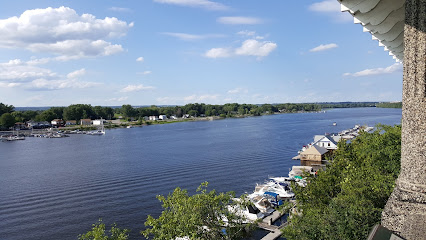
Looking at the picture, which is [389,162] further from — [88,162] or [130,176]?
[88,162]

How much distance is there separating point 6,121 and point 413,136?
143 metres

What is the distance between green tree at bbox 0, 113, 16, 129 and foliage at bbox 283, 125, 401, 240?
134m

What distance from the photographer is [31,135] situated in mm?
108500

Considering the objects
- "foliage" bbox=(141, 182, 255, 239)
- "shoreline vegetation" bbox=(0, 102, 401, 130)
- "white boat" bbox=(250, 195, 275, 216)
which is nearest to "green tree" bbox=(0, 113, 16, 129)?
"shoreline vegetation" bbox=(0, 102, 401, 130)

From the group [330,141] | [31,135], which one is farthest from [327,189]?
[31,135]

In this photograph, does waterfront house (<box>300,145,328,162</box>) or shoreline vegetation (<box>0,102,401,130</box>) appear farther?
shoreline vegetation (<box>0,102,401,130</box>)

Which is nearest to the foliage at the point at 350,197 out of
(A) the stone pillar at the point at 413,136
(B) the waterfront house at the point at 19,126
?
(A) the stone pillar at the point at 413,136

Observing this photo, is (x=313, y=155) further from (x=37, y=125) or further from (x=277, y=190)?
(x=37, y=125)

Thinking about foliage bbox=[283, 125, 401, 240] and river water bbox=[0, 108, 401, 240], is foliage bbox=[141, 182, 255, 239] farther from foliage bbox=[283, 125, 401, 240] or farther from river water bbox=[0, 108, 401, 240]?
river water bbox=[0, 108, 401, 240]

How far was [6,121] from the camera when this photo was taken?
120625mm

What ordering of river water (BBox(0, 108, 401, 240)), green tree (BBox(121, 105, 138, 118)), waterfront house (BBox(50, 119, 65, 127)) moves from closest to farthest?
1. river water (BBox(0, 108, 401, 240))
2. waterfront house (BBox(50, 119, 65, 127))
3. green tree (BBox(121, 105, 138, 118))

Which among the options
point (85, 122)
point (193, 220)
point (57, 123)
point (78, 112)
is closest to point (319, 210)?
point (193, 220)

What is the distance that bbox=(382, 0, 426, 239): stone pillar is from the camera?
6.06 m

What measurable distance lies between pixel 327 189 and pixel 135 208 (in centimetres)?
1708
